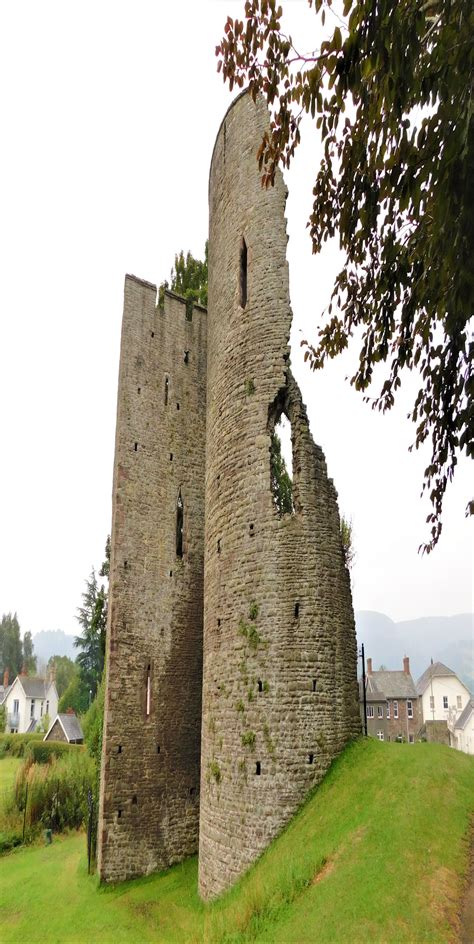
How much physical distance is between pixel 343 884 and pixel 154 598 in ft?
32.1

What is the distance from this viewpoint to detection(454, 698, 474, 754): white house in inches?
1641

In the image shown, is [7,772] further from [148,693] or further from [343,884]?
[343,884]

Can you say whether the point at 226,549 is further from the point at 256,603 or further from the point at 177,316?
the point at 177,316

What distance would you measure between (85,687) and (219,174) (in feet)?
157

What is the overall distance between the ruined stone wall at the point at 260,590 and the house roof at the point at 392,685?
33.5 metres

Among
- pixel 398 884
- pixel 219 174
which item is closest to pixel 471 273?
pixel 398 884

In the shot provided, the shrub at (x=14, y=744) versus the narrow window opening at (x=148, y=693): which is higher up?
the narrow window opening at (x=148, y=693)

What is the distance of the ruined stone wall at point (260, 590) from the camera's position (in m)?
11.0

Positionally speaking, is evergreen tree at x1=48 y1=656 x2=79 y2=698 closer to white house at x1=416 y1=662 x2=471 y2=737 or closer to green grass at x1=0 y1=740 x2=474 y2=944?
white house at x1=416 y1=662 x2=471 y2=737

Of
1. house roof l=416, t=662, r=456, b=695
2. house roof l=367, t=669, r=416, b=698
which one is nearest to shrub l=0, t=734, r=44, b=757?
house roof l=367, t=669, r=416, b=698

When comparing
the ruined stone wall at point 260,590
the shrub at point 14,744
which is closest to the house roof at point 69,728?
the shrub at point 14,744

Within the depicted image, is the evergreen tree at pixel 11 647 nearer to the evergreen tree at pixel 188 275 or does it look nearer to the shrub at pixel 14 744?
the shrub at pixel 14 744

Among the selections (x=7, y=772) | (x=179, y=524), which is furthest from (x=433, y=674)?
(x=179, y=524)

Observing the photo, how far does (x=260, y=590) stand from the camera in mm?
11844
